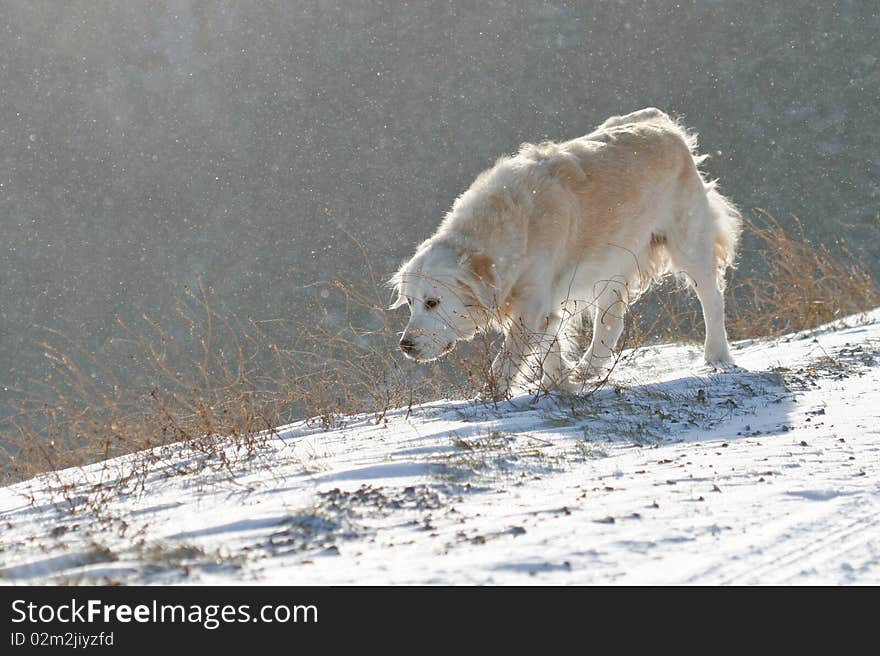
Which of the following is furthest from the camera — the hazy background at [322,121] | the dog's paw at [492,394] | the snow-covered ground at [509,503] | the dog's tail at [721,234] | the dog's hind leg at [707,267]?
the hazy background at [322,121]

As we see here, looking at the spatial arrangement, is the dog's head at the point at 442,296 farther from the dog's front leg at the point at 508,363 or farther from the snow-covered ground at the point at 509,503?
the snow-covered ground at the point at 509,503

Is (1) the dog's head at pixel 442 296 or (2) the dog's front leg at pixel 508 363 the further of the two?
(1) the dog's head at pixel 442 296

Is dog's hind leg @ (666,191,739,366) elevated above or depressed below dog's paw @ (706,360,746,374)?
above

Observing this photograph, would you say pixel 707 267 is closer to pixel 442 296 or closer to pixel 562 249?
pixel 562 249

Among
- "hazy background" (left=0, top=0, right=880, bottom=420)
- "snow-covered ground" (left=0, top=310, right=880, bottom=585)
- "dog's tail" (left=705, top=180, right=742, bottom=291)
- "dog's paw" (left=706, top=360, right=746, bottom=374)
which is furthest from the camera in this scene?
"hazy background" (left=0, top=0, right=880, bottom=420)

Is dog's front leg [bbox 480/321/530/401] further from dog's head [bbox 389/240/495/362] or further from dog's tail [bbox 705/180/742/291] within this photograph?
dog's tail [bbox 705/180/742/291]

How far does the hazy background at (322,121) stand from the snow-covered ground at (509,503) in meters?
24.5

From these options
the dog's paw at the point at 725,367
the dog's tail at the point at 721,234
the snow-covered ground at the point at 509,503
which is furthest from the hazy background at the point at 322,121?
the snow-covered ground at the point at 509,503

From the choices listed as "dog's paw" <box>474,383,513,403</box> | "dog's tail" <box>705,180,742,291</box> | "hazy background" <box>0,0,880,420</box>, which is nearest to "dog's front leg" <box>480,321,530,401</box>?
"dog's paw" <box>474,383,513,403</box>

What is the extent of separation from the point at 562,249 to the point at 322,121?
32.4m

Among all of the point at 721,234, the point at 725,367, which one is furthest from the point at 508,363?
the point at 721,234

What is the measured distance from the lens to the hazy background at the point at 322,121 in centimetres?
3145

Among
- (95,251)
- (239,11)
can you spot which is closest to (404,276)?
(95,251)

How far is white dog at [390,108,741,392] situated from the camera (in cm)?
581
